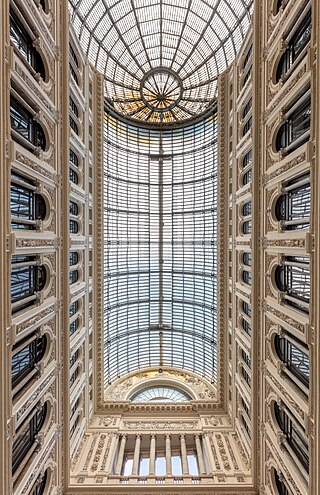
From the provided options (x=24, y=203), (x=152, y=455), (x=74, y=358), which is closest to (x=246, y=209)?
(x=24, y=203)

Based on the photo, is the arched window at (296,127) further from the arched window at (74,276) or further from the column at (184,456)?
the column at (184,456)

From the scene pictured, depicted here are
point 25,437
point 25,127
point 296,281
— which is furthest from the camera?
point 25,437

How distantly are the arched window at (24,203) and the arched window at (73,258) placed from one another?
5.67 m

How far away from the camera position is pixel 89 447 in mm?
23594

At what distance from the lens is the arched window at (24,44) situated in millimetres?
13344

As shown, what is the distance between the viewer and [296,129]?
14820 millimetres

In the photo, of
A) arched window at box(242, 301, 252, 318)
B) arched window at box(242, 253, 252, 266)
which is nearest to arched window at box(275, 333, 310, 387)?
arched window at box(242, 301, 252, 318)

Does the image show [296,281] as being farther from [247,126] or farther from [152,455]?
[152,455]

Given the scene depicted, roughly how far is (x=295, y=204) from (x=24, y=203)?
1356cm

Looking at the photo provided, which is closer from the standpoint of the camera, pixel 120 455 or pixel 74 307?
pixel 74 307

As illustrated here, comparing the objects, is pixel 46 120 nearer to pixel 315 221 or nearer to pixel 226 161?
pixel 315 221

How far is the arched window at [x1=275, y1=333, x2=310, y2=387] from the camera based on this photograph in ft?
46.1

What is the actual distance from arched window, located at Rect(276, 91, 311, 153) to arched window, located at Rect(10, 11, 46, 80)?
44.3 ft

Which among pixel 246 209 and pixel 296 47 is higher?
pixel 296 47
